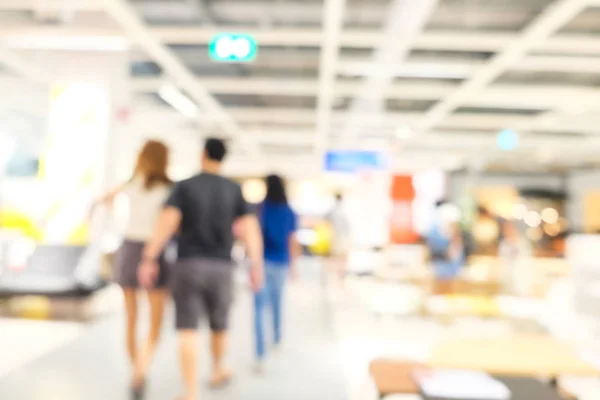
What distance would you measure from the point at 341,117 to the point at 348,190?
31.4 feet

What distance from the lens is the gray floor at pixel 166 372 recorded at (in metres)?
3.37

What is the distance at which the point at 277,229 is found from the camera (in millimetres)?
4434

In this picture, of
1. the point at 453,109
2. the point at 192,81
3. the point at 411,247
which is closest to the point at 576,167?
the point at 453,109

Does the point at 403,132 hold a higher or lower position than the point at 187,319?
higher

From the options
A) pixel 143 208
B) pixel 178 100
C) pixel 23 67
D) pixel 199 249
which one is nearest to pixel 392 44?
pixel 143 208

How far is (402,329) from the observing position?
241 inches

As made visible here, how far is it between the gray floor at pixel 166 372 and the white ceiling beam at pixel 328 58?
3.45 metres

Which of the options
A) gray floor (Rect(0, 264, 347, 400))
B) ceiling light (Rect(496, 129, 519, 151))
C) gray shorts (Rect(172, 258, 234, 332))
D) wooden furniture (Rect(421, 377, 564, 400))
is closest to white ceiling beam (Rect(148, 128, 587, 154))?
ceiling light (Rect(496, 129, 519, 151))

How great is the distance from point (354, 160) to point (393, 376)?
11.8 m

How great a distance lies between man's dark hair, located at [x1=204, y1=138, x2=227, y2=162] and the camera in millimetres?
3125

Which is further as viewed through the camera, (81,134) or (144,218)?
(81,134)

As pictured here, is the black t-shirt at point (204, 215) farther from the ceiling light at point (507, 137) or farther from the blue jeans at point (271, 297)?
the ceiling light at point (507, 137)

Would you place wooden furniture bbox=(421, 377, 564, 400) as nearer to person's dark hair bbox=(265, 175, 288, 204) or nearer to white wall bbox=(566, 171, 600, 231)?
person's dark hair bbox=(265, 175, 288, 204)

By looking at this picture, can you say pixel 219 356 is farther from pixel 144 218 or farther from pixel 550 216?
pixel 550 216
